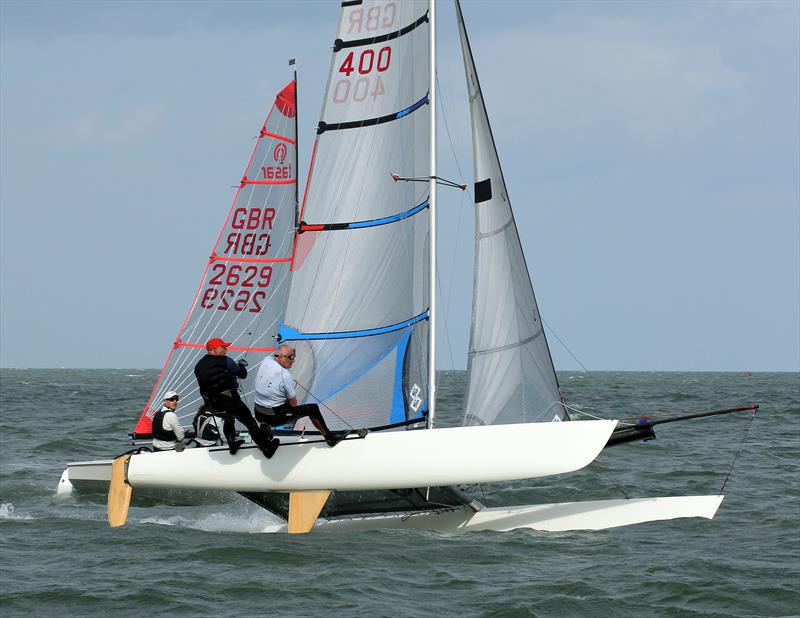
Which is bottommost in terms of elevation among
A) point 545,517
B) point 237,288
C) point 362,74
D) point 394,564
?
point 394,564

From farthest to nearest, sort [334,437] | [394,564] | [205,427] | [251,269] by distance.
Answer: [251,269] < [205,427] < [334,437] < [394,564]

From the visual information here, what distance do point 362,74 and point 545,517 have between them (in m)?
5.96

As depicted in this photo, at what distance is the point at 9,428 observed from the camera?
2783 cm

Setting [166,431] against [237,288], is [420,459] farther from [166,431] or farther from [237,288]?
[237,288]

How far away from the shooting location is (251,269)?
1980 centimetres

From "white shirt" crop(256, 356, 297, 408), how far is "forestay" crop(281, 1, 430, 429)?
1563 millimetres

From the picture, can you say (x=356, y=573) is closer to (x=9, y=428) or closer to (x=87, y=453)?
(x=87, y=453)

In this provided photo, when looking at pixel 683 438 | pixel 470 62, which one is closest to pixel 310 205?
pixel 470 62

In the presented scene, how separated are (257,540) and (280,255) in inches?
314

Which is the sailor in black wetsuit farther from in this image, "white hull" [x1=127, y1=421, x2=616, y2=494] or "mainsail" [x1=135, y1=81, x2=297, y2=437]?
"mainsail" [x1=135, y1=81, x2=297, y2=437]

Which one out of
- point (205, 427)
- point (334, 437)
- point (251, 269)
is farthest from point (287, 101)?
point (334, 437)

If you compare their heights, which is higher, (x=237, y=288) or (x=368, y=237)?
(x=368, y=237)

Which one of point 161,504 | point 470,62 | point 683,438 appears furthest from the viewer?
point 683,438

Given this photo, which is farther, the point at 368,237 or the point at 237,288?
the point at 237,288
